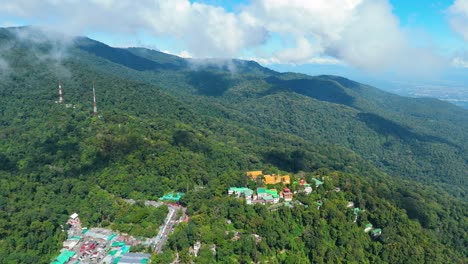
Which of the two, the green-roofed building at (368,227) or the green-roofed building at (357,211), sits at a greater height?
the green-roofed building at (357,211)

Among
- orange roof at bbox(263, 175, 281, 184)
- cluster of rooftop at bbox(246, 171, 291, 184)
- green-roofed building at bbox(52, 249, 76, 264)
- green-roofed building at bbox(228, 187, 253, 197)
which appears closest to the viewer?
green-roofed building at bbox(52, 249, 76, 264)

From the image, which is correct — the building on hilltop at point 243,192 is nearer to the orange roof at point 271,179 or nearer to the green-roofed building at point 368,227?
the orange roof at point 271,179

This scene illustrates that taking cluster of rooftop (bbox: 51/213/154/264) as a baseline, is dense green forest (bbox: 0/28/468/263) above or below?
above

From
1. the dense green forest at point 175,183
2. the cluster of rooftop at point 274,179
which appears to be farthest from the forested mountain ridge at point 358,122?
the cluster of rooftop at point 274,179

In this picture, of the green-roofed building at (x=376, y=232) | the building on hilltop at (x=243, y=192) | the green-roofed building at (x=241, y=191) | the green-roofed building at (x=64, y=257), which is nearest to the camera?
the green-roofed building at (x=64, y=257)

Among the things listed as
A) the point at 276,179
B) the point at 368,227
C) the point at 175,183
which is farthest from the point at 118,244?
the point at 368,227

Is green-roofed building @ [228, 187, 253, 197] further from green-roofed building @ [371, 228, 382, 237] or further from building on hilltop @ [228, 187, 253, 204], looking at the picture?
green-roofed building @ [371, 228, 382, 237]

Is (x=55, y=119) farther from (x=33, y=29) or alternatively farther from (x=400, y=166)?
(x=33, y=29)

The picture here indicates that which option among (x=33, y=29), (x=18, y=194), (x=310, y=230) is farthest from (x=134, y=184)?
(x=33, y=29)

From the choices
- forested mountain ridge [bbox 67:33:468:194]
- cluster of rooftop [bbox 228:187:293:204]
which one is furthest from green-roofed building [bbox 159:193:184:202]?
forested mountain ridge [bbox 67:33:468:194]
